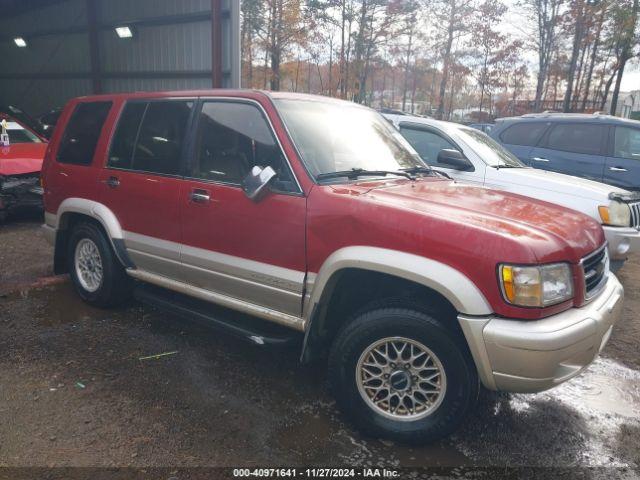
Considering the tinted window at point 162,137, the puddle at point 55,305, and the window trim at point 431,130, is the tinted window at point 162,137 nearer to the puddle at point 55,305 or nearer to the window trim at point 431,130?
the puddle at point 55,305

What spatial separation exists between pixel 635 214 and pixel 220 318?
15.7 feet

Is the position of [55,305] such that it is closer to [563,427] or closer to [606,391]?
[563,427]

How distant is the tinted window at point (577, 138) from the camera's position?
26.2 ft

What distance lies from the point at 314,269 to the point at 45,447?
1781 millimetres

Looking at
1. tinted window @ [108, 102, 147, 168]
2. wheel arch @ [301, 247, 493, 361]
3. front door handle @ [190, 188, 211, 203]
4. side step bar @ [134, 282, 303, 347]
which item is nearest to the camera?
wheel arch @ [301, 247, 493, 361]

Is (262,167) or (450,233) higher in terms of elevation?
(262,167)

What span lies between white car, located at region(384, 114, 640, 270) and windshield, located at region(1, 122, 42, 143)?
6.77 meters

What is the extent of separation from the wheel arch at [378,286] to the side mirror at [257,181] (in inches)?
24.5

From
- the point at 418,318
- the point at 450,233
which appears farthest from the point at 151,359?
the point at 450,233

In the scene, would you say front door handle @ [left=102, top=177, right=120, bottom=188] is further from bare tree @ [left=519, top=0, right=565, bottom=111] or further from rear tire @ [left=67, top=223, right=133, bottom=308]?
bare tree @ [left=519, top=0, right=565, bottom=111]

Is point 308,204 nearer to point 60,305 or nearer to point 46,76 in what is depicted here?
point 60,305

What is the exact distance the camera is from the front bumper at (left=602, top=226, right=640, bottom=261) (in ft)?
16.8

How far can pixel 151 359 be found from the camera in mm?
3707

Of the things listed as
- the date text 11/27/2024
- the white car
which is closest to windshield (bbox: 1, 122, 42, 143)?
the white car
